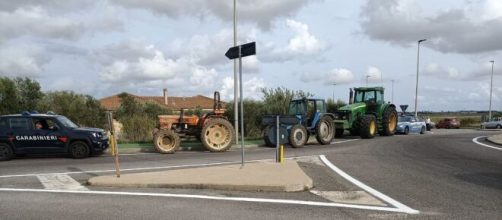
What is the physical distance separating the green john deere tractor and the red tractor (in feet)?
27.0

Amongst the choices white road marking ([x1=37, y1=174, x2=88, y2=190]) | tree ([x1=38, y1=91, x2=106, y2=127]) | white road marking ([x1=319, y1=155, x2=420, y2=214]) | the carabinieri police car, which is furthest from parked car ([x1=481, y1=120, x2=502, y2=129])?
white road marking ([x1=37, y1=174, x2=88, y2=190])

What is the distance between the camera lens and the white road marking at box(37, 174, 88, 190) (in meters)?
11.1

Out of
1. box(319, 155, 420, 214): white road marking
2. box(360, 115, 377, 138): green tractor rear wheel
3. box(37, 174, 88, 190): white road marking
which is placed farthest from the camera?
box(360, 115, 377, 138): green tractor rear wheel

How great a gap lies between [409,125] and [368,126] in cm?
953

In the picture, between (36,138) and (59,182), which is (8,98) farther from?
(59,182)

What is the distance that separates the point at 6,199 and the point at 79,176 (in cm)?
334

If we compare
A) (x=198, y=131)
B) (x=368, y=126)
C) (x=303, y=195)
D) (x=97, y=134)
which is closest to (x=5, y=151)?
(x=97, y=134)

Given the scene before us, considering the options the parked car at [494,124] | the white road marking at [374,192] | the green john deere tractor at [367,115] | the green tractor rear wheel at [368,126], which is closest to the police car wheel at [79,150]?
the white road marking at [374,192]

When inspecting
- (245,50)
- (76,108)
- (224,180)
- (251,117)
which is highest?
(245,50)

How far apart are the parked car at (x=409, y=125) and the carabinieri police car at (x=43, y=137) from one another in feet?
72.1

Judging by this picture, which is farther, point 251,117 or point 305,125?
point 251,117

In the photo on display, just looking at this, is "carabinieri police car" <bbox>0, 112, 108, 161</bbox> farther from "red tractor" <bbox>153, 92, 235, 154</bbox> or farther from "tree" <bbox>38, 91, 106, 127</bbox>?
"tree" <bbox>38, 91, 106, 127</bbox>

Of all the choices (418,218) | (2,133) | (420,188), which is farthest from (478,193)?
(2,133)

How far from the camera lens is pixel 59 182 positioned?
1194cm
